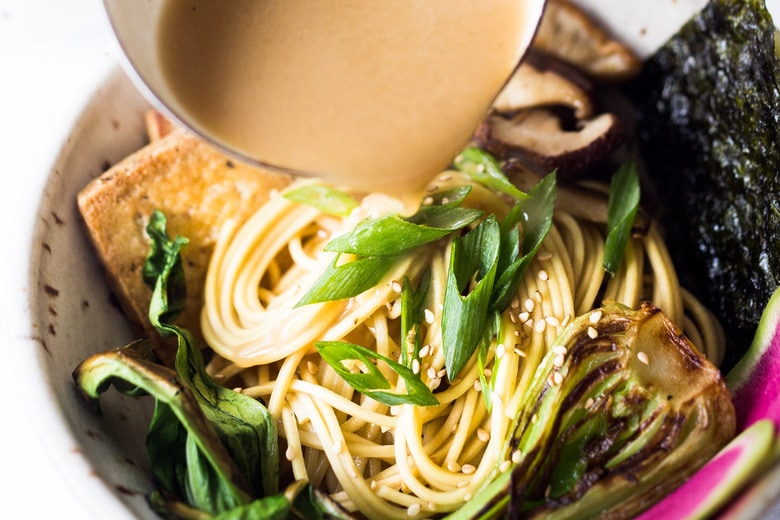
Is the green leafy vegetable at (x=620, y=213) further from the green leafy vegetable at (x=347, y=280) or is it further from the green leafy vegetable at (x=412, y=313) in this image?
the green leafy vegetable at (x=347, y=280)

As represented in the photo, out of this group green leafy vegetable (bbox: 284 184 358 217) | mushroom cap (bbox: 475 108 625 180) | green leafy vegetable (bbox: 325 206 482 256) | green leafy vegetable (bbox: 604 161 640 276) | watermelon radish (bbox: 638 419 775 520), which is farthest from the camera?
mushroom cap (bbox: 475 108 625 180)

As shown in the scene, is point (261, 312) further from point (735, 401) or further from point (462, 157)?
point (735, 401)

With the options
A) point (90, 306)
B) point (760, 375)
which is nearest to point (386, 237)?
point (90, 306)

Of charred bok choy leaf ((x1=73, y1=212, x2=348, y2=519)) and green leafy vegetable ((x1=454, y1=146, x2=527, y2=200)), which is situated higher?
green leafy vegetable ((x1=454, y1=146, x2=527, y2=200))

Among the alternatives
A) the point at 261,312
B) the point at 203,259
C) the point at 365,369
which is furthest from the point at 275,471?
the point at 203,259

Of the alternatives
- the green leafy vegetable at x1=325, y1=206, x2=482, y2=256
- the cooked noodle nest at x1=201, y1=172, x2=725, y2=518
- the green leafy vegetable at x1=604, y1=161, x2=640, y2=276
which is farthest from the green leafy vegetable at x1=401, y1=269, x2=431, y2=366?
the green leafy vegetable at x1=604, y1=161, x2=640, y2=276

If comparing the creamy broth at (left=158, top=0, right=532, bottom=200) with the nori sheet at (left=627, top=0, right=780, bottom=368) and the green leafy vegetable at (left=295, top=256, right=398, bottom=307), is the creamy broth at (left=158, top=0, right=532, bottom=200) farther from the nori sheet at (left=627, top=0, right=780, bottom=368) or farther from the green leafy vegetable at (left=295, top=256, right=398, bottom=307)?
the nori sheet at (left=627, top=0, right=780, bottom=368)
